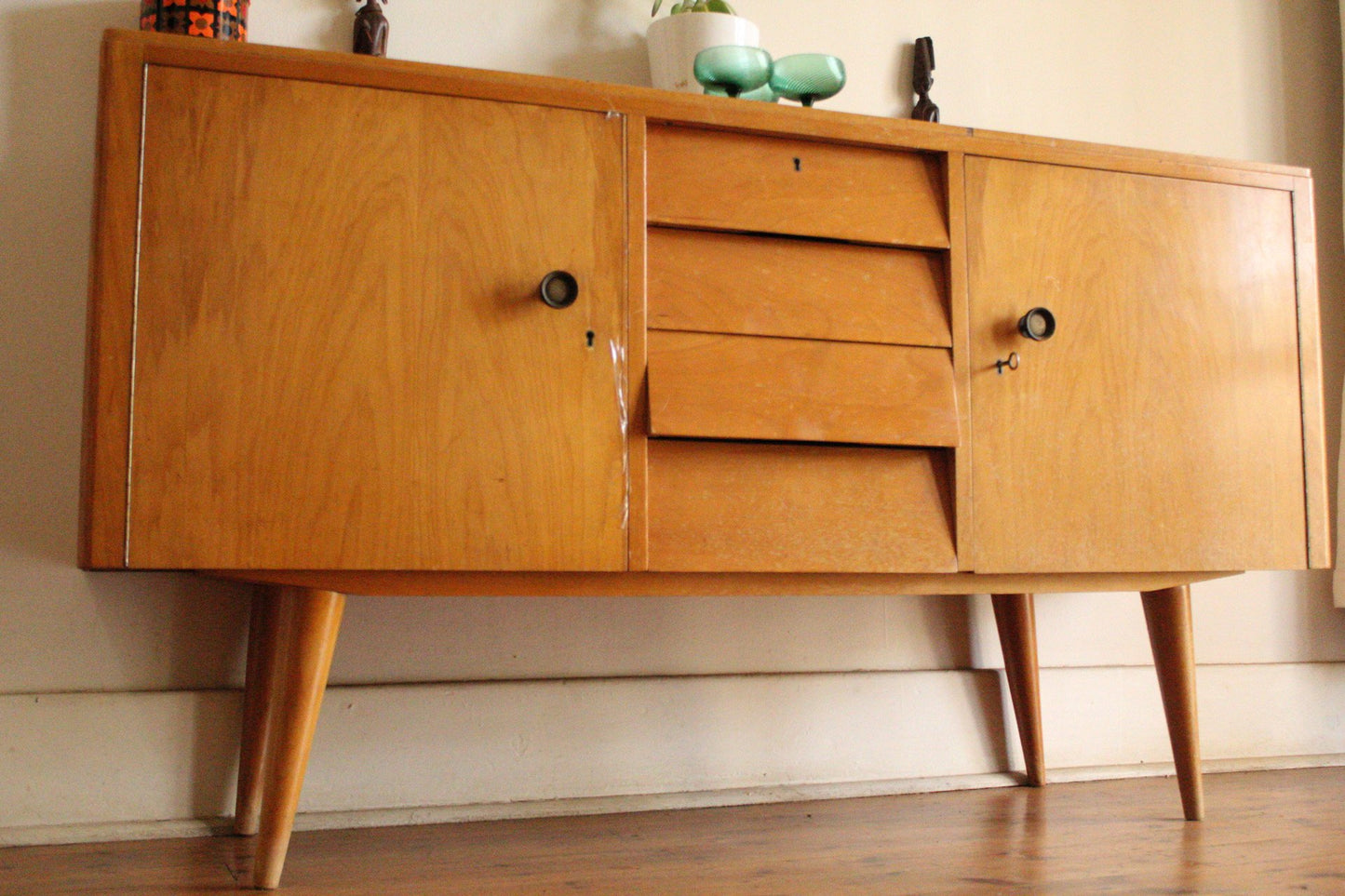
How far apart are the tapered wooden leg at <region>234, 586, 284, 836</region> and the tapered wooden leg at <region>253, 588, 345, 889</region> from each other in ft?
0.76

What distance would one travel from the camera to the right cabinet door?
1.14 metres

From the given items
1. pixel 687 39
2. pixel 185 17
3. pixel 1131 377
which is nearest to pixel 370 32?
pixel 185 17

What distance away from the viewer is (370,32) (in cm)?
137

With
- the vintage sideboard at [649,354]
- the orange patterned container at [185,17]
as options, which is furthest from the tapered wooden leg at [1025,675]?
the orange patterned container at [185,17]

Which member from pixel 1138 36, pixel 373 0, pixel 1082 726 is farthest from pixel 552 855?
pixel 1138 36

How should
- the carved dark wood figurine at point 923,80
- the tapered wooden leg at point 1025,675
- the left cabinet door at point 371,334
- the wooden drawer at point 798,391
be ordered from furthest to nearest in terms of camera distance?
the carved dark wood figurine at point 923,80, the tapered wooden leg at point 1025,675, the wooden drawer at point 798,391, the left cabinet door at point 371,334

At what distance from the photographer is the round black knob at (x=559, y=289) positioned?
1019 mm

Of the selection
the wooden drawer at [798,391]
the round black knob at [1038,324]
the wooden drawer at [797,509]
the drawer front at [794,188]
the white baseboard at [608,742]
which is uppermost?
the drawer front at [794,188]

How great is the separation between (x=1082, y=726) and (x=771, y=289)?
88 cm

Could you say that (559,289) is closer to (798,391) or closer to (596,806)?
(798,391)

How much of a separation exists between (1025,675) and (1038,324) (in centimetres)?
54

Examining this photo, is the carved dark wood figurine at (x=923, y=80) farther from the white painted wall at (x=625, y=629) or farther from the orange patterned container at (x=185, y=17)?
the orange patterned container at (x=185, y=17)

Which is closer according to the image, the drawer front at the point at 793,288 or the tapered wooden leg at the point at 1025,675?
the drawer front at the point at 793,288

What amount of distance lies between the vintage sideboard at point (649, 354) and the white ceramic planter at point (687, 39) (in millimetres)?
345
